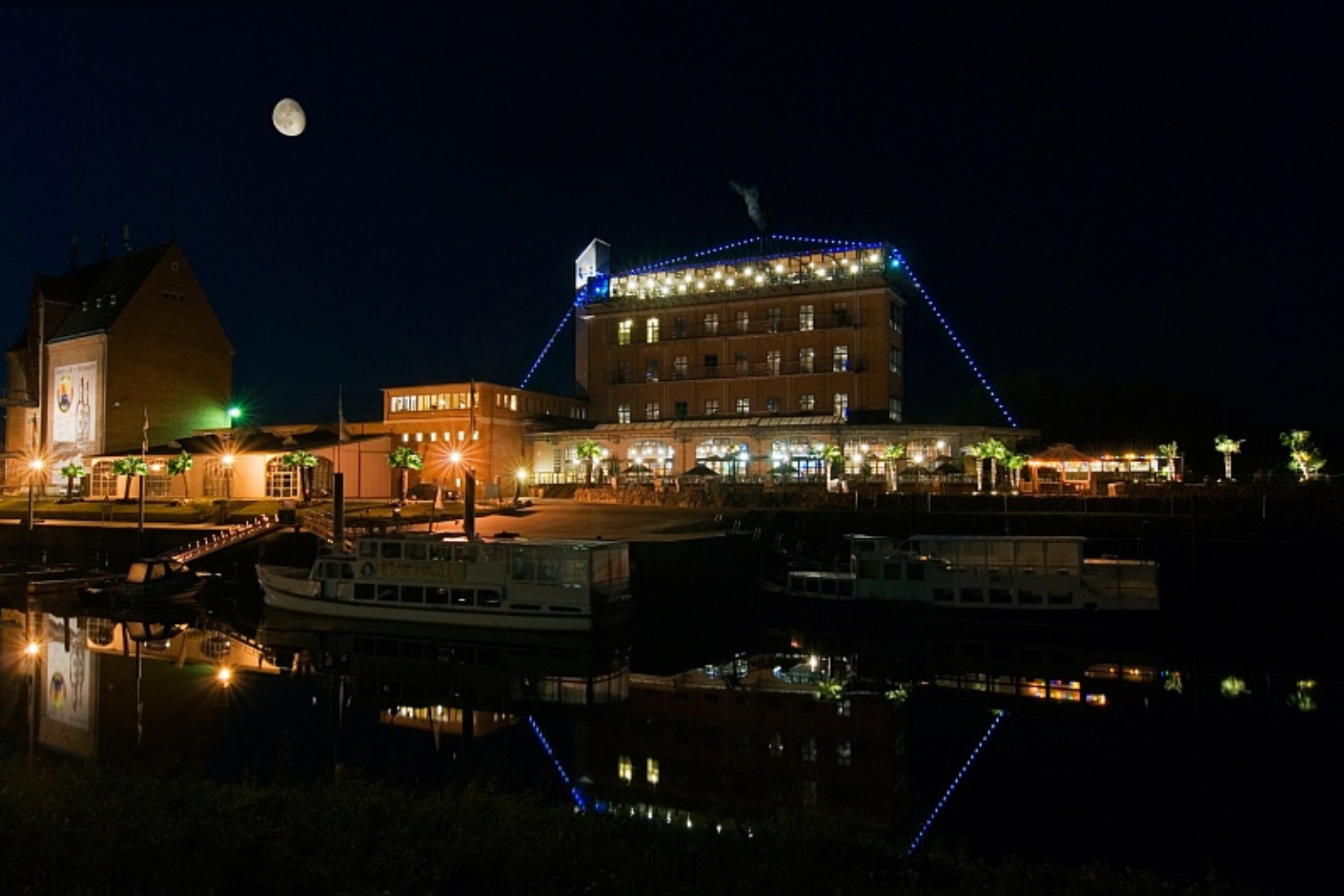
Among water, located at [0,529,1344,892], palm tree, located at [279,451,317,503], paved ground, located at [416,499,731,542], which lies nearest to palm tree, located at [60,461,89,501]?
palm tree, located at [279,451,317,503]

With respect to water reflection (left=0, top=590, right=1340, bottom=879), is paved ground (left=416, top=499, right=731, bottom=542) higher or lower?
higher

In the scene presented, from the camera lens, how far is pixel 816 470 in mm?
54750

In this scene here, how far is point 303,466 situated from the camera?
5478 cm

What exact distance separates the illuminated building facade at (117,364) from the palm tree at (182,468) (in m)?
8.75

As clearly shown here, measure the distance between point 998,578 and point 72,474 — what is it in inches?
2407

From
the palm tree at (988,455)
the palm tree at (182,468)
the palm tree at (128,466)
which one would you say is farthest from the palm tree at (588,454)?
the palm tree at (128,466)

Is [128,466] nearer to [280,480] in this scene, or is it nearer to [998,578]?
[280,480]

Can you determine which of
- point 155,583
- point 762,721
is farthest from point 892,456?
point 155,583

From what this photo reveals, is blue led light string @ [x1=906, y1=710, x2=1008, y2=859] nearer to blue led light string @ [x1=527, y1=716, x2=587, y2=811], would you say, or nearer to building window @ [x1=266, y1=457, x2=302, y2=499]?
blue led light string @ [x1=527, y1=716, x2=587, y2=811]

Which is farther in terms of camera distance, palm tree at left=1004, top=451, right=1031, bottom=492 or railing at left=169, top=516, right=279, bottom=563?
palm tree at left=1004, top=451, right=1031, bottom=492

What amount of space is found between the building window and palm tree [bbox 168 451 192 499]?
487 cm

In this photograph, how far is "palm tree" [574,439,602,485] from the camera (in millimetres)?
57094

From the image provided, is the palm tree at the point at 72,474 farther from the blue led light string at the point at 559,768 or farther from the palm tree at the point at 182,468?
the blue led light string at the point at 559,768

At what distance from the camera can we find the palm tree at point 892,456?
49.9 m
